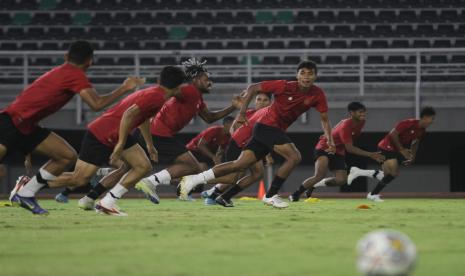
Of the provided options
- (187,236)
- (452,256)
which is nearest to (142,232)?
(187,236)

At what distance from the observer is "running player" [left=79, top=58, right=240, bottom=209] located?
40.1ft

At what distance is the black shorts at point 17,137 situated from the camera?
913 cm

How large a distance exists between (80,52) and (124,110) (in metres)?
1.45

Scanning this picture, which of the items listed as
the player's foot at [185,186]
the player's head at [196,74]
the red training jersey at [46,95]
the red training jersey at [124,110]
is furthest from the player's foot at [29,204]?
the player's head at [196,74]

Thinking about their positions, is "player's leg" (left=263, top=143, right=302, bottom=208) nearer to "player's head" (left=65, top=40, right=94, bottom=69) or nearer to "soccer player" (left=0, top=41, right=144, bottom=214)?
"soccer player" (left=0, top=41, right=144, bottom=214)

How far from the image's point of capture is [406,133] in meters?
16.6

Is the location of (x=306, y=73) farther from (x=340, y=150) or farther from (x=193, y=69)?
(x=340, y=150)

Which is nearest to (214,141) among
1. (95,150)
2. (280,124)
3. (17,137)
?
(280,124)

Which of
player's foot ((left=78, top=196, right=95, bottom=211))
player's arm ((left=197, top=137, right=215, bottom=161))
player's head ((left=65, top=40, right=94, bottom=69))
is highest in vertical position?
player's head ((left=65, top=40, right=94, bottom=69))

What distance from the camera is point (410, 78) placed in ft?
82.4

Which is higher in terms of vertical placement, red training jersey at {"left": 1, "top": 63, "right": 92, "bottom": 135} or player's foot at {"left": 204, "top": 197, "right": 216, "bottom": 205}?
red training jersey at {"left": 1, "top": 63, "right": 92, "bottom": 135}

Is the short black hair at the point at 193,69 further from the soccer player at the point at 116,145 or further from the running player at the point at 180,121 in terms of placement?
the soccer player at the point at 116,145

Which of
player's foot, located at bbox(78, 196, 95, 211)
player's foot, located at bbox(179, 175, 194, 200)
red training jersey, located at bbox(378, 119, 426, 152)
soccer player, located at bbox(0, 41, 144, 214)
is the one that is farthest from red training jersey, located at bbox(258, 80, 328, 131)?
red training jersey, located at bbox(378, 119, 426, 152)

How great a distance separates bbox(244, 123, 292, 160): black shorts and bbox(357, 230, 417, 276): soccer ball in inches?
293
